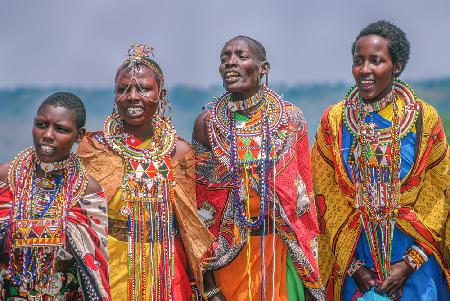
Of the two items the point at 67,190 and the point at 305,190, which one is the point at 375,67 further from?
the point at 67,190

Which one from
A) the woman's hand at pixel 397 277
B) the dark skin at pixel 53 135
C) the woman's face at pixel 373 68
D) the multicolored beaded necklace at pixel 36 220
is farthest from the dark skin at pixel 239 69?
the woman's hand at pixel 397 277

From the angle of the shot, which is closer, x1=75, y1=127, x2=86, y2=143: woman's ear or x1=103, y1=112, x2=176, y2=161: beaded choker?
x1=75, y1=127, x2=86, y2=143: woman's ear

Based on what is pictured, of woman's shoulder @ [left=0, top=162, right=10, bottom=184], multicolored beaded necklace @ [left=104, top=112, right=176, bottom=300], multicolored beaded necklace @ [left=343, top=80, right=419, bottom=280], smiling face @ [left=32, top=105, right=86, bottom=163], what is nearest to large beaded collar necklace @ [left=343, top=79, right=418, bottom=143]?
multicolored beaded necklace @ [left=343, top=80, right=419, bottom=280]

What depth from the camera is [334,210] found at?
557 cm

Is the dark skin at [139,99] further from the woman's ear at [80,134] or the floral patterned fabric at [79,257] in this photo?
the floral patterned fabric at [79,257]

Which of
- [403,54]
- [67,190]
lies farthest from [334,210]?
[67,190]

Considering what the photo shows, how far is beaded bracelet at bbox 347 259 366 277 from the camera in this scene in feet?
18.0

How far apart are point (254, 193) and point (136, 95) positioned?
3.05 ft

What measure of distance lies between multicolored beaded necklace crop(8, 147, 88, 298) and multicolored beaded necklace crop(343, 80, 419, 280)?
66.6 inches

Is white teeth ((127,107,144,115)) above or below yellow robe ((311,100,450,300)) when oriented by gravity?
above

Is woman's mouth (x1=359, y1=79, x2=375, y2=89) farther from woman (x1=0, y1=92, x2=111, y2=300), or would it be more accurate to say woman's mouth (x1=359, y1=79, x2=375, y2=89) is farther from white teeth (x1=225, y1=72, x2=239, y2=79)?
woman (x1=0, y1=92, x2=111, y2=300)

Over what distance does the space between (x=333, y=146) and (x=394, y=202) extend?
53 centimetres

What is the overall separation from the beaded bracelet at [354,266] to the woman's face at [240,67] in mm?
1219

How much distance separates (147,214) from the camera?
522cm
